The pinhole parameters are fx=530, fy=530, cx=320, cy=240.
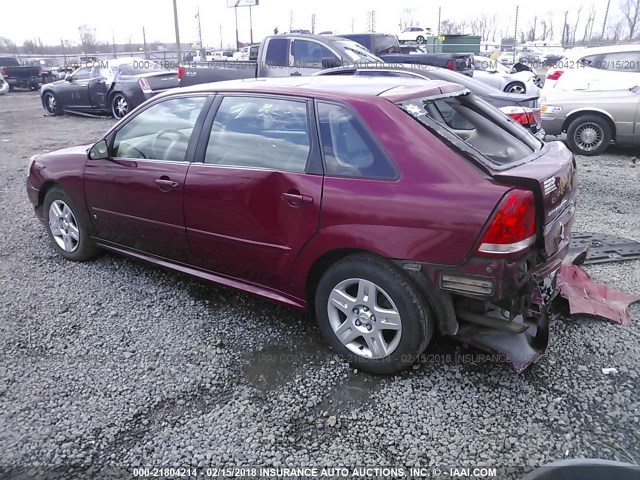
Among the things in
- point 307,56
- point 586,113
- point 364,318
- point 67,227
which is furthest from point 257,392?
point 307,56

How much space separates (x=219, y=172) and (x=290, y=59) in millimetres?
8496

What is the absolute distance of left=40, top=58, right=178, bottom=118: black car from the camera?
13977 millimetres

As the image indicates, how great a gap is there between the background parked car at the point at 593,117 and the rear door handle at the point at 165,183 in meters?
7.78

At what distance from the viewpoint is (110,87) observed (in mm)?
14586

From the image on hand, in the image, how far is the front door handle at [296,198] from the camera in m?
3.10

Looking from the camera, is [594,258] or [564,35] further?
[564,35]

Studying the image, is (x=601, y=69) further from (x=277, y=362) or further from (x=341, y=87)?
(x=277, y=362)

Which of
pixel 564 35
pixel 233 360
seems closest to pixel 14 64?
pixel 233 360

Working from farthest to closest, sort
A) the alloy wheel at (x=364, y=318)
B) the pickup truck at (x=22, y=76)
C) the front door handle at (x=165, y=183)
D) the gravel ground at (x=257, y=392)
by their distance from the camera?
1. the pickup truck at (x=22, y=76)
2. the front door handle at (x=165, y=183)
3. the alloy wheel at (x=364, y=318)
4. the gravel ground at (x=257, y=392)

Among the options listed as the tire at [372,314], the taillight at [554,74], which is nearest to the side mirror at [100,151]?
the tire at [372,314]

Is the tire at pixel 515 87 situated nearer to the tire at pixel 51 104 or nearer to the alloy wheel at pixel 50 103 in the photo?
the tire at pixel 51 104

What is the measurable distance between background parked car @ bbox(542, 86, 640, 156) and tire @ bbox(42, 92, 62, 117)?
1401 cm

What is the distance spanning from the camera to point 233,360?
331 cm

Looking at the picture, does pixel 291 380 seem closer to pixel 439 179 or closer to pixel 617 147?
pixel 439 179
